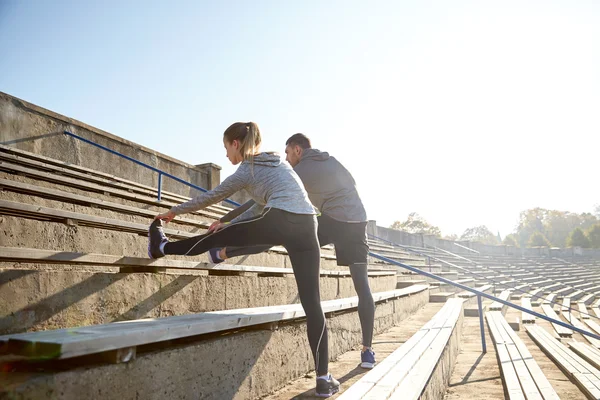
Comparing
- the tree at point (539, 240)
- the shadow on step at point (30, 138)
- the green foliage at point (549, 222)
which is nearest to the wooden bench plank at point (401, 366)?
the shadow on step at point (30, 138)

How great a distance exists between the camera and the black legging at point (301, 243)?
86.0 inches

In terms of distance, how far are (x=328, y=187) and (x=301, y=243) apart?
1.05m

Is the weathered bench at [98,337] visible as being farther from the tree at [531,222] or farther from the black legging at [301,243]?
the tree at [531,222]

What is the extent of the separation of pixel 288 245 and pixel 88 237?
4.37 ft

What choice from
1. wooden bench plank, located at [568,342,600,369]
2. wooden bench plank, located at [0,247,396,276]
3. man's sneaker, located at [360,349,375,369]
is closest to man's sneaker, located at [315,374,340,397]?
man's sneaker, located at [360,349,375,369]

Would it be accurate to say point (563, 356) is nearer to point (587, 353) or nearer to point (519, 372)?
point (587, 353)

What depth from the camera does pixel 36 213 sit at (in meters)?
2.51

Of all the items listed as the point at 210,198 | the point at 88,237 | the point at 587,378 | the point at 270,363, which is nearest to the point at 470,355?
the point at 587,378

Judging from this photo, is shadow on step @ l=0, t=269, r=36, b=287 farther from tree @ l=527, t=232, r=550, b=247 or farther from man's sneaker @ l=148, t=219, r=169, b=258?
tree @ l=527, t=232, r=550, b=247

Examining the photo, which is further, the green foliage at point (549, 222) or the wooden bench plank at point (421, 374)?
the green foliage at point (549, 222)

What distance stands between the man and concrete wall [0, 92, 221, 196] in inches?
187

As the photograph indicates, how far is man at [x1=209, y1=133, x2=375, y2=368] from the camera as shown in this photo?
3094mm

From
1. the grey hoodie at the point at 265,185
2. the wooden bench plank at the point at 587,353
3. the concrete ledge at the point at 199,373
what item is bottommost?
the wooden bench plank at the point at 587,353

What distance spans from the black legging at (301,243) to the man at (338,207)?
89 cm
